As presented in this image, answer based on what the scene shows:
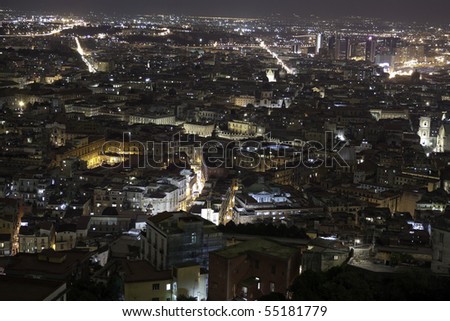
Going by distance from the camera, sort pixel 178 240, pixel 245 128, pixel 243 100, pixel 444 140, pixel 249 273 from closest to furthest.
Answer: pixel 249 273
pixel 178 240
pixel 444 140
pixel 245 128
pixel 243 100

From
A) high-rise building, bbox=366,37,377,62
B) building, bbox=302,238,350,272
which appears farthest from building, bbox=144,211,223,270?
high-rise building, bbox=366,37,377,62

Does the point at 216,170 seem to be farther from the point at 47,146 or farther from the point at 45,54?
the point at 45,54

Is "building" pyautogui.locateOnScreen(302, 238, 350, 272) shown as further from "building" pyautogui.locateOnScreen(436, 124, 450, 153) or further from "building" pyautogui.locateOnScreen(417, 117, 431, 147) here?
"building" pyautogui.locateOnScreen(417, 117, 431, 147)

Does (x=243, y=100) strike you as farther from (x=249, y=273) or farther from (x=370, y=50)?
(x=249, y=273)

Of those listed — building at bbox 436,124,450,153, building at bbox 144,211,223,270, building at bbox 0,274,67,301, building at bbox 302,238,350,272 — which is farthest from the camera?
building at bbox 436,124,450,153

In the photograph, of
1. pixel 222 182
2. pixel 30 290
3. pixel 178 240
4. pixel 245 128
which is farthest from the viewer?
pixel 245 128

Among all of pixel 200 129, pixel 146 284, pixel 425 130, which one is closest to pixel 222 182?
pixel 146 284

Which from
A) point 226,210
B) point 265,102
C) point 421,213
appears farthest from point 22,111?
point 421,213
